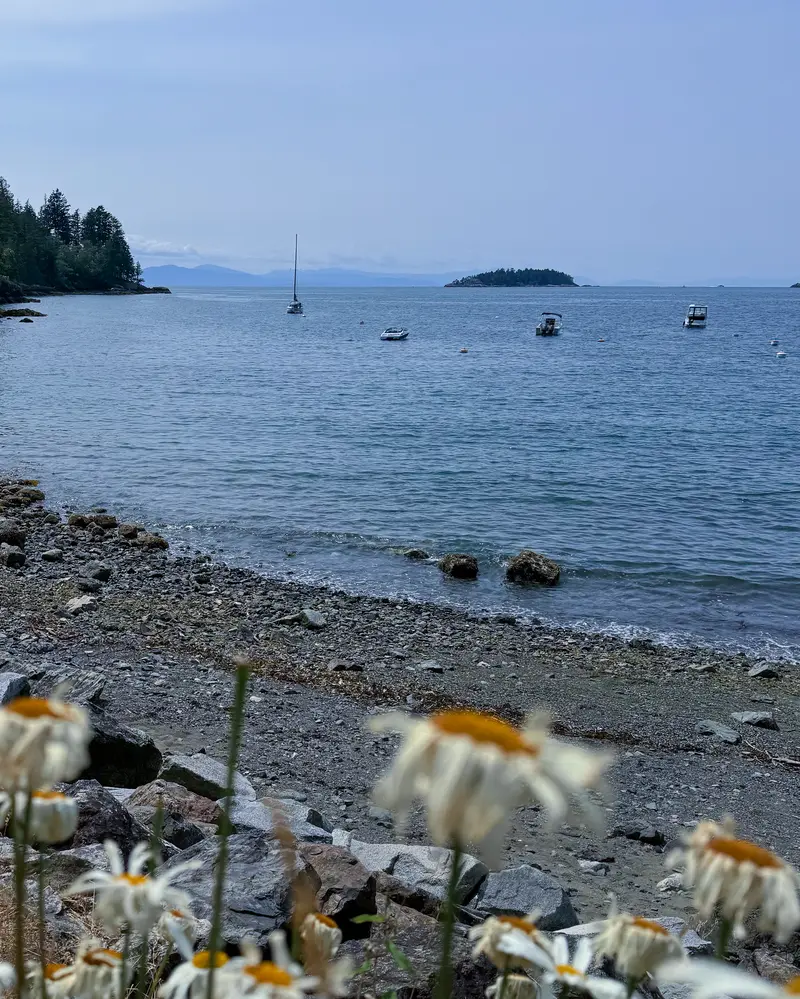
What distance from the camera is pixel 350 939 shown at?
3879 millimetres

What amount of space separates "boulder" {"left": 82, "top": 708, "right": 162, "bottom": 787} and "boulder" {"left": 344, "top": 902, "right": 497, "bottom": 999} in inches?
126

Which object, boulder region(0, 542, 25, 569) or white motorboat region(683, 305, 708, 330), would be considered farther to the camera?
white motorboat region(683, 305, 708, 330)

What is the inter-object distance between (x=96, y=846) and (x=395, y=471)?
75.2 ft

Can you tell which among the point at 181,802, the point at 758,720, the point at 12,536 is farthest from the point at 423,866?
the point at 12,536

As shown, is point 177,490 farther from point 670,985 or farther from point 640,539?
point 670,985

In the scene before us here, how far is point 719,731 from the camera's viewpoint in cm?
1088

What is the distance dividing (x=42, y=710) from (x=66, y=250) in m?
150

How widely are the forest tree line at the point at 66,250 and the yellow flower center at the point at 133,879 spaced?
126872 millimetres

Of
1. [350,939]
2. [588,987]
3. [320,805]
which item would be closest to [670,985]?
[350,939]

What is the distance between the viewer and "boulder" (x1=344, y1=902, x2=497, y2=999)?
3.23m

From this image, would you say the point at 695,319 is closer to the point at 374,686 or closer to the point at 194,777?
the point at 374,686

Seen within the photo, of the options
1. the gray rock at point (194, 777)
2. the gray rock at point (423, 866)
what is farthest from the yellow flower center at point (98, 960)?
the gray rock at point (194, 777)

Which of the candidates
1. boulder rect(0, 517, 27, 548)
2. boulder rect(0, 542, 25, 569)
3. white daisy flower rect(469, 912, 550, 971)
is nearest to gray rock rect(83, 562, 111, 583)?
boulder rect(0, 542, 25, 569)

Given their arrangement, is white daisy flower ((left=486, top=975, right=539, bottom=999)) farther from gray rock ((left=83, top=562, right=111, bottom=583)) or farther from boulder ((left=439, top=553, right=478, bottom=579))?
boulder ((left=439, top=553, right=478, bottom=579))
